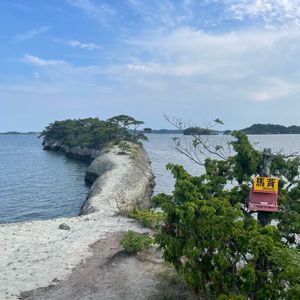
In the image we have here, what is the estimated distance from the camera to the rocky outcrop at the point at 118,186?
29.7 m

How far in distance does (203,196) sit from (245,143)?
186 centimetres

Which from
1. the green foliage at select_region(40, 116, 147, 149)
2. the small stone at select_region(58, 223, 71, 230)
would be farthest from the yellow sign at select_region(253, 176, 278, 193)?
the green foliage at select_region(40, 116, 147, 149)

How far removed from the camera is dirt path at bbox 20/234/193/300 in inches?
453

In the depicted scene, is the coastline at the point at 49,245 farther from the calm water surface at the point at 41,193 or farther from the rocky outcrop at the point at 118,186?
the calm water surface at the point at 41,193

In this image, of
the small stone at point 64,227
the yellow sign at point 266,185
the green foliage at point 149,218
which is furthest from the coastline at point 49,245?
the yellow sign at point 266,185

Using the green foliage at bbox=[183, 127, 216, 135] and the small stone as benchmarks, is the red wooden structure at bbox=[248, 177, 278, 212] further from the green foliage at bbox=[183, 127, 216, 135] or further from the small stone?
the small stone

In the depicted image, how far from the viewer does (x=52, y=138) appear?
11625 centimetres

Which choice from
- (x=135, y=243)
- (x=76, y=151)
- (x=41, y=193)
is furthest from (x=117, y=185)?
(x=76, y=151)

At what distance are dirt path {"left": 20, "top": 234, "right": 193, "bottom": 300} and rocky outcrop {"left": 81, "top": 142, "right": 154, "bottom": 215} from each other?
9.18 metres

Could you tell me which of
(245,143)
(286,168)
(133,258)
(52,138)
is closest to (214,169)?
(245,143)

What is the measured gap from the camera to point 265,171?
985 centimetres

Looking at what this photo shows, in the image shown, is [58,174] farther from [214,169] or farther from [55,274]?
[214,169]

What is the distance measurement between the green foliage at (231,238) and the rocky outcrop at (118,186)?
14517 millimetres

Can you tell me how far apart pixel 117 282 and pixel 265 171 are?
19.5ft
